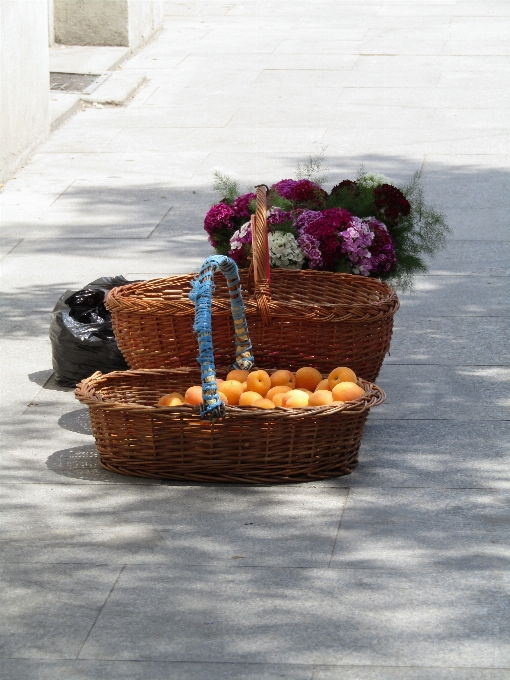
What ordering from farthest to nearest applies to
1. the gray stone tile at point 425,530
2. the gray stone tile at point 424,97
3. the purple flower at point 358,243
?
1. the gray stone tile at point 424,97
2. the purple flower at point 358,243
3. the gray stone tile at point 425,530

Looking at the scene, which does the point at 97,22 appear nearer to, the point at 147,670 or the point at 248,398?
the point at 248,398

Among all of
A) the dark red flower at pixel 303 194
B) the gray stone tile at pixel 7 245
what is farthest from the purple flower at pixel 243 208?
the gray stone tile at pixel 7 245

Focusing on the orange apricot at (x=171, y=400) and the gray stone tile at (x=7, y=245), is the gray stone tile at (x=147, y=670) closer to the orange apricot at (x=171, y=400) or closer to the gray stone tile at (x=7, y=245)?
the orange apricot at (x=171, y=400)

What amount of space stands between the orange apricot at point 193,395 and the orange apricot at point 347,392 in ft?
1.85

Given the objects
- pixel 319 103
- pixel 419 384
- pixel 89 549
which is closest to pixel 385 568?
pixel 89 549

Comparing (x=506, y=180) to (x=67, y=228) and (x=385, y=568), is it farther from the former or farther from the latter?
(x=385, y=568)

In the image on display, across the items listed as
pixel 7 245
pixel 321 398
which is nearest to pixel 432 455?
pixel 321 398

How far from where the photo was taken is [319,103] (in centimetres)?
1275

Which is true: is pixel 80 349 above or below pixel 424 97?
above

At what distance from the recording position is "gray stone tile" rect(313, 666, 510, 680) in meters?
3.64

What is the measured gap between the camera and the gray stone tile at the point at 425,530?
4.36 metres

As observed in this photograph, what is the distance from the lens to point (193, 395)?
16.6 feet

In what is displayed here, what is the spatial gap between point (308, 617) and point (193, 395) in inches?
53.1

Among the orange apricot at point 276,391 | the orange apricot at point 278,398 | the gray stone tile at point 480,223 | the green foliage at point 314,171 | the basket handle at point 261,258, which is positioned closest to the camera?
the orange apricot at point 278,398
